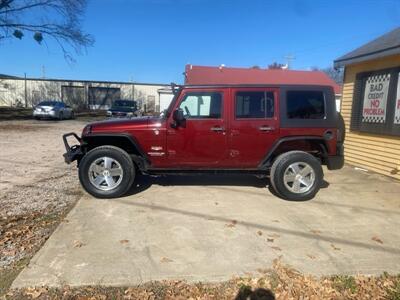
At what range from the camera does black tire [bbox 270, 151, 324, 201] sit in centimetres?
667

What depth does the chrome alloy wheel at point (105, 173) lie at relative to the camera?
665 cm

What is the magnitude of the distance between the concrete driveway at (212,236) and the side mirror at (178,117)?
48.8 inches

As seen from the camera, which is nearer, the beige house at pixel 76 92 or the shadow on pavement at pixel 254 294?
the shadow on pavement at pixel 254 294

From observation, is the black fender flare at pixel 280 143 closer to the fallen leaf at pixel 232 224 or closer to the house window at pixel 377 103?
the fallen leaf at pixel 232 224

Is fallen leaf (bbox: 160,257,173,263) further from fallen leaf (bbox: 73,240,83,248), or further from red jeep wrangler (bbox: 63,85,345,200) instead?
red jeep wrangler (bbox: 63,85,345,200)

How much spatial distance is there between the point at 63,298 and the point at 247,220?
111 inches

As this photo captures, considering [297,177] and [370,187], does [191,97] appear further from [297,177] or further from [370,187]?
[370,187]

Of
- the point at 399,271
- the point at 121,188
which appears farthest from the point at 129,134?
the point at 399,271

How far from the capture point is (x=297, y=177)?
6.75m

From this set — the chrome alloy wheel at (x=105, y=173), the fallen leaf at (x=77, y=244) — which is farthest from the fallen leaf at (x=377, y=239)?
the chrome alloy wheel at (x=105, y=173)

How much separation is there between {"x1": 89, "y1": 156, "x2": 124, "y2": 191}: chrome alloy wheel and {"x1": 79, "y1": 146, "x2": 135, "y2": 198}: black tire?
5 cm

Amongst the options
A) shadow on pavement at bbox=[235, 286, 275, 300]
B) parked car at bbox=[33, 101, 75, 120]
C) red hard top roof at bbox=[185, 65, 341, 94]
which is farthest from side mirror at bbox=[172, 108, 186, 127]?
parked car at bbox=[33, 101, 75, 120]

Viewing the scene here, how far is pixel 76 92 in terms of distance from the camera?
51.9m

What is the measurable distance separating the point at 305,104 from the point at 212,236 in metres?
3.02
